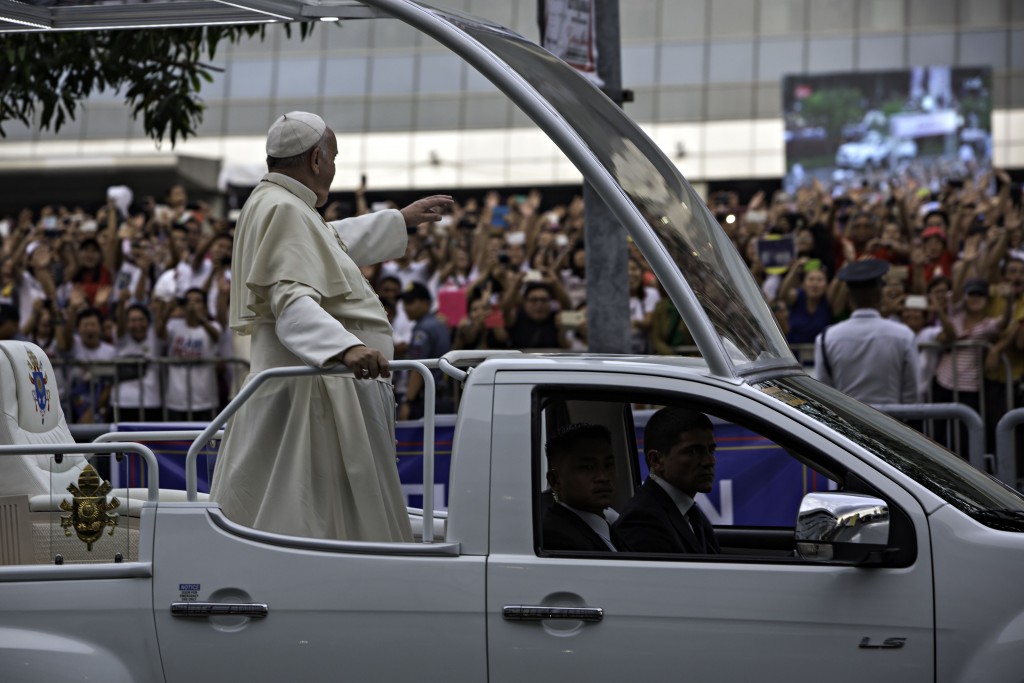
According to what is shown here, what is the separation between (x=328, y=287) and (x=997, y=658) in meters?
2.38

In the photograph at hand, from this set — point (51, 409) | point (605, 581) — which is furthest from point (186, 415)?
point (605, 581)

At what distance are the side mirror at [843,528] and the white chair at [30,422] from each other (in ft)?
8.22

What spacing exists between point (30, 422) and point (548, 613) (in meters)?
2.47

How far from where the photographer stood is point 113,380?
11594 millimetres

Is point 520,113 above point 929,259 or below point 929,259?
above

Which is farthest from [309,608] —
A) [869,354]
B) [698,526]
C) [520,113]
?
[520,113]

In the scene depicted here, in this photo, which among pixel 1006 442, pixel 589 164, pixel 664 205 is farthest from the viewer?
pixel 1006 442

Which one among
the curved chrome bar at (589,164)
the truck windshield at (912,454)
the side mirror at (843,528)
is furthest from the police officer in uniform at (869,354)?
the side mirror at (843,528)

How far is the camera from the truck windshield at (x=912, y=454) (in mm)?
4098

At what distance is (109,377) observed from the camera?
11680 mm

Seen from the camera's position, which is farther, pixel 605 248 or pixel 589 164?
pixel 605 248

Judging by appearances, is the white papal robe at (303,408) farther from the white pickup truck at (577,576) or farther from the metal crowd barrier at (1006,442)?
the metal crowd barrier at (1006,442)

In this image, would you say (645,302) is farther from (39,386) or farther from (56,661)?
(56,661)

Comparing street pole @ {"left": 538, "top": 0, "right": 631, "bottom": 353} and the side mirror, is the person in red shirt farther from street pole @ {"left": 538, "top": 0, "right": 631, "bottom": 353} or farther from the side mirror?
the side mirror
